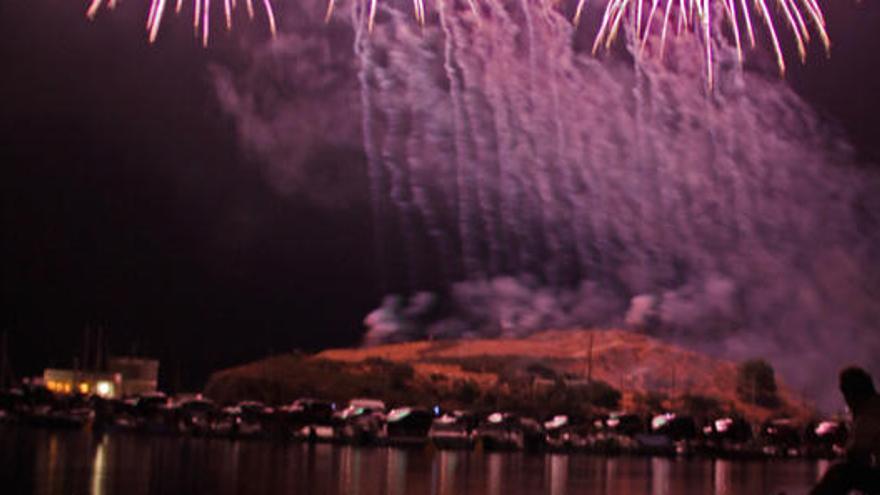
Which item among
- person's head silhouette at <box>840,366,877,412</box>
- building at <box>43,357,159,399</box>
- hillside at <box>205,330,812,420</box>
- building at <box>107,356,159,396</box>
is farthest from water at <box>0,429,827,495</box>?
building at <box>107,356,159,396</box>

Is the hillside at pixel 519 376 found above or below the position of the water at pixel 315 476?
above

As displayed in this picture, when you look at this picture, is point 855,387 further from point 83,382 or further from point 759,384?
point 759,384

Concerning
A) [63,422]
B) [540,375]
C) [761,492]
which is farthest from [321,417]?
[540,375]

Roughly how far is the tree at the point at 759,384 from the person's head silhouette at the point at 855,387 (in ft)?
251

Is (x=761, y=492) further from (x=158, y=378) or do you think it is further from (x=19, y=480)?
(x=158, y=378)

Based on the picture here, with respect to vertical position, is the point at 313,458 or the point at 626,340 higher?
the point at 626,340

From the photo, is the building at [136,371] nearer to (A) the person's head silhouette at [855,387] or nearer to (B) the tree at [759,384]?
(B) the tree at [759,384]

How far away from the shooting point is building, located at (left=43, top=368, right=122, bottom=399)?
71.2 m

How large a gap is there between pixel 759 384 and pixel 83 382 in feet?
150

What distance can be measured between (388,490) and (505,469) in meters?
6.36

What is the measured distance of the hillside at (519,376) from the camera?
245 ft

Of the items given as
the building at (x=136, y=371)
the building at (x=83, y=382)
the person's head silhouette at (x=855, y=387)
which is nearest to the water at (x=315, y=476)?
the person's head silhouette at (x=855, y=387)

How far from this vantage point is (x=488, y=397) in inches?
2963

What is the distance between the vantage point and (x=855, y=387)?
232 inches
